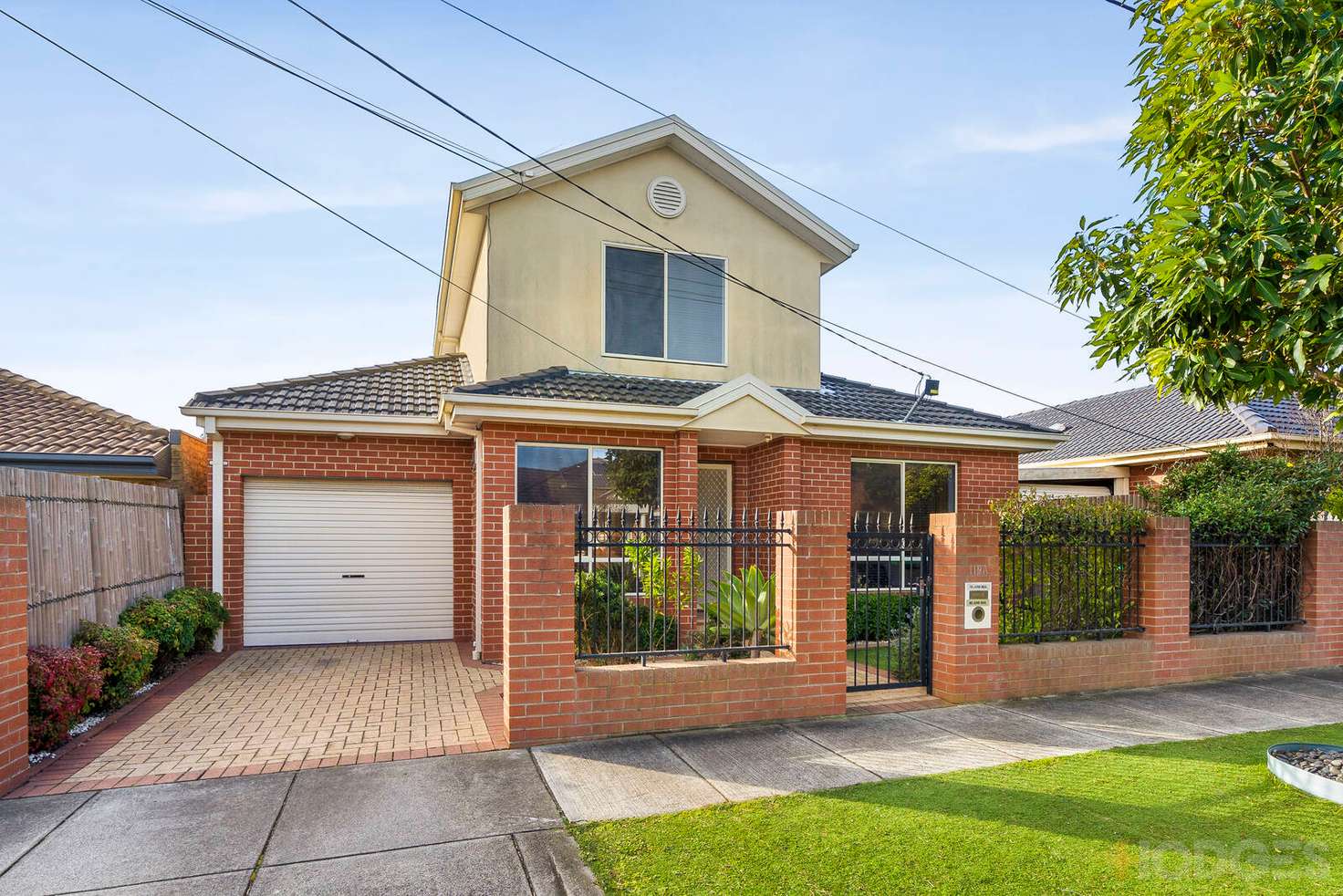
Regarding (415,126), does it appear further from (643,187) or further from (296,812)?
(296,812)

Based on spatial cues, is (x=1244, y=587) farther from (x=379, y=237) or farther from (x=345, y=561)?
(x=379, y=237)

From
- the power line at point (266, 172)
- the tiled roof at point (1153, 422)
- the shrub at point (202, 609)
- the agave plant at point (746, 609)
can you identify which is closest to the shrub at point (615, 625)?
the agave plant at point (746, 609)

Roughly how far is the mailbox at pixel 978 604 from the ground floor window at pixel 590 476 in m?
4.32

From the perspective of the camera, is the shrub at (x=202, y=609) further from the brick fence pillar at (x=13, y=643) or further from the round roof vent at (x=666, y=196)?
the round roof vent at (x=666, y=196)

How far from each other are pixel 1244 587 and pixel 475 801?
9063mm

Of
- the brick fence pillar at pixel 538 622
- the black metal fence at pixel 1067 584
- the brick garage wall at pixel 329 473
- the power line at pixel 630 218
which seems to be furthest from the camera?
the brick garage wall at pixel 329 473

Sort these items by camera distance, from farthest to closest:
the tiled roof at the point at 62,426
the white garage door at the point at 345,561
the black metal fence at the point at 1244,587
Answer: the tiled roof at the point at 62,426 < the white garage door at the point at 345,561 < the black metal fence at the point at 1244,587

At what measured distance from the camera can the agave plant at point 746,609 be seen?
688 centimetres

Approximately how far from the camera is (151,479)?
11.0 m

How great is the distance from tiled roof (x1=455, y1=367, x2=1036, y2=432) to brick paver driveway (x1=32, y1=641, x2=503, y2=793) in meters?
3.45

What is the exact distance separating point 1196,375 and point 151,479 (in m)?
12.8

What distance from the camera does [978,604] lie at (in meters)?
7.12

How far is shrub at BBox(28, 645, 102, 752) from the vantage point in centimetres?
552

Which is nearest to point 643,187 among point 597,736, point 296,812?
point 597,736
